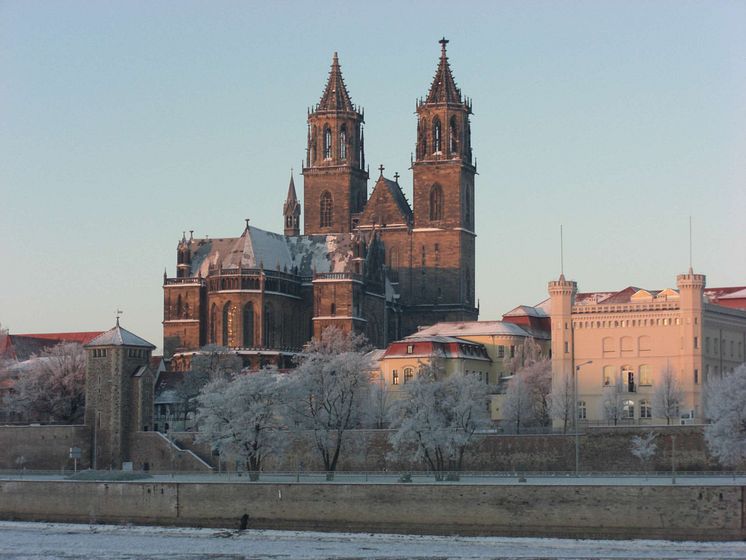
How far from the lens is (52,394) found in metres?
116

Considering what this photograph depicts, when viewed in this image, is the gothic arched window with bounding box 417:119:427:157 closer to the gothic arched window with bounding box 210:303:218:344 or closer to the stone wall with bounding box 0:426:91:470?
the gothic arched window with bounding box 210:303:218:344

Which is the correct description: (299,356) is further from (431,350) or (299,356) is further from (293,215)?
(293,215)

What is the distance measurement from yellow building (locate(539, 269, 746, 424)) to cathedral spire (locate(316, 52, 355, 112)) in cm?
4773

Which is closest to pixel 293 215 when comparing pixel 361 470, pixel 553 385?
pixel 553 385

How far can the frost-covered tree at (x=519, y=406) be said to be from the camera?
357 feet

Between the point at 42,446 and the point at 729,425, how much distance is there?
3889 cm

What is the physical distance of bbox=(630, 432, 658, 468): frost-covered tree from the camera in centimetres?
8650

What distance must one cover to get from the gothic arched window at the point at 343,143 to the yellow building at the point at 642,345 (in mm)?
47558

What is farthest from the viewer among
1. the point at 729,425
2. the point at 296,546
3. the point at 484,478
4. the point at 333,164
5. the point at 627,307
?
the point at 333,164

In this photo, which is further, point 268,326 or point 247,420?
point 268,326

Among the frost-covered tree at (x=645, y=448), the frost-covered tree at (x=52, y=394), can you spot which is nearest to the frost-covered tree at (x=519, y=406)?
the frost-covered tree at (x=645, y=448)

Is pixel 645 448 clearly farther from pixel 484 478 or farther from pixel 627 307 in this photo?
pixel 627 307

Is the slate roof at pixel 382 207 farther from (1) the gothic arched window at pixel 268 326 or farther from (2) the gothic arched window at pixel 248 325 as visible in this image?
→ (2) the gothic arched window at pixel 248 325

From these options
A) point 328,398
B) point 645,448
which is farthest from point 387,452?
point 645,448
